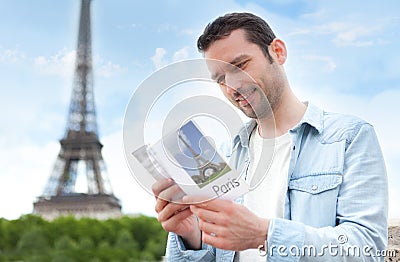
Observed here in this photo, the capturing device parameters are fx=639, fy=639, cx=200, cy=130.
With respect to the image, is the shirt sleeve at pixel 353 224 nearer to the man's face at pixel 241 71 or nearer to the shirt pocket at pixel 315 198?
the shirt pocket at pixel 315 198

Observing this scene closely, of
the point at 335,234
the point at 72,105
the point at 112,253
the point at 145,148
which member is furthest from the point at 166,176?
the point at 72,105

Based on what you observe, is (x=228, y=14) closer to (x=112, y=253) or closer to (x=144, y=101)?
(x=144, y=101)

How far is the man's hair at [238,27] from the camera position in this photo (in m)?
1.03

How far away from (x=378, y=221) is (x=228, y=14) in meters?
0.41

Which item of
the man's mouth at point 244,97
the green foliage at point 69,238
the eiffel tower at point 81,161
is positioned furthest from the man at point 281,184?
the eiffel tower at point 81,161

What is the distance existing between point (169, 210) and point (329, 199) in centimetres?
24

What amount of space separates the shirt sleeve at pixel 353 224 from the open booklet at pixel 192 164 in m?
0.09

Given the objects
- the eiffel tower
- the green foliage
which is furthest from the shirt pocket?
the eiffel tower

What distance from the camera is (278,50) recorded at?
1.07m

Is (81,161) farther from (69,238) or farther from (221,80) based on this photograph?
(221,80)

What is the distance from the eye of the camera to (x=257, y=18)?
1.07 m

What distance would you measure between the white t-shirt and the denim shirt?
0.07ft

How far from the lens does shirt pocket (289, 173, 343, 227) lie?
955mm

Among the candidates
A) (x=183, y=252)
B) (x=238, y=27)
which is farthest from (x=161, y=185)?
(x=238, y=27)
